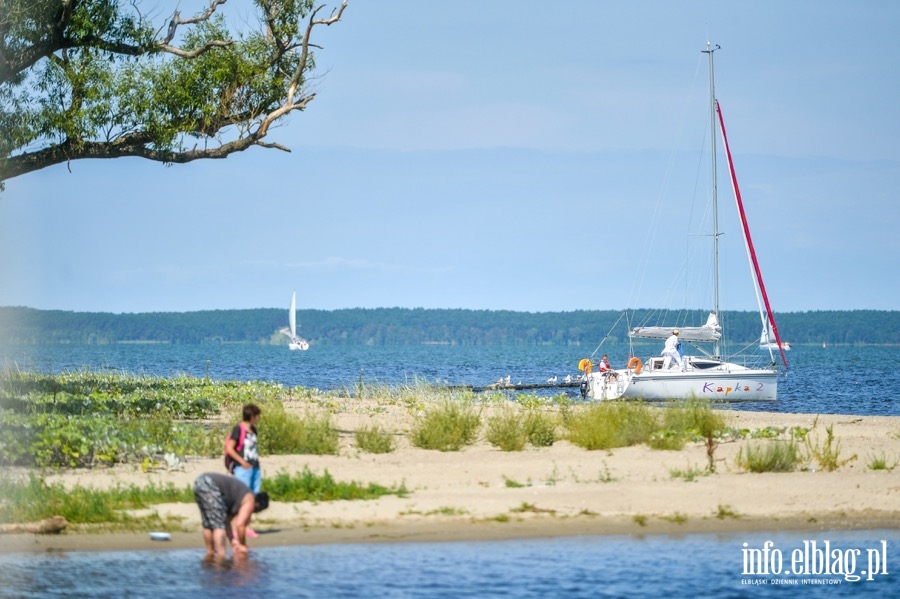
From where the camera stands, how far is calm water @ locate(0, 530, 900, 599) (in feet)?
40.6

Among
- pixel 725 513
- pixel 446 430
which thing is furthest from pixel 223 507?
pixel 446 430

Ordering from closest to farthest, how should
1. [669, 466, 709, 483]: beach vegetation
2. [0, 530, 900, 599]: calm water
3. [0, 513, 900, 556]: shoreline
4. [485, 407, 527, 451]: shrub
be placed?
[0, 530, 900, 599]: calm water
[0, 513, 900, 556]: shoreline
[669, 466, 709, 483]: beach vegetation
[485, 407, 527, 451]: shrub

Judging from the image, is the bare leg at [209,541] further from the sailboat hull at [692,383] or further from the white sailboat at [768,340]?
the white sailboat at [768,340]

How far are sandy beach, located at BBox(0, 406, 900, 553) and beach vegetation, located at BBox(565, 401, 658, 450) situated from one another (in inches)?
25.1

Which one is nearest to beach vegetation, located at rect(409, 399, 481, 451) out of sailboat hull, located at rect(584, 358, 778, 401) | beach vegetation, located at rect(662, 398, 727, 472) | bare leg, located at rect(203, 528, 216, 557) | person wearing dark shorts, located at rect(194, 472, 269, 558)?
beach vegetation, located at rect(662, 398, 727, 472)

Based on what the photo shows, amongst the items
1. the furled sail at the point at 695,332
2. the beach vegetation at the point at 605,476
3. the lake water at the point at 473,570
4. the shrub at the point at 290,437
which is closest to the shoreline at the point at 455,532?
the lake water at the point at 473,570

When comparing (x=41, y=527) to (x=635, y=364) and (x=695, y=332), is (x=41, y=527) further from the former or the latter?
(x=695, y=332)

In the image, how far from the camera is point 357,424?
26156 millimetres

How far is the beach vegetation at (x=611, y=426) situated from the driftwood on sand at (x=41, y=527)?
388 inches

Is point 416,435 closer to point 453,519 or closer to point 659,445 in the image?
point 659,445

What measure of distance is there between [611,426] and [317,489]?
24.3ft

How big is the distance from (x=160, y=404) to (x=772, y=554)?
15051 millimetres

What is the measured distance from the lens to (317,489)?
1623cm

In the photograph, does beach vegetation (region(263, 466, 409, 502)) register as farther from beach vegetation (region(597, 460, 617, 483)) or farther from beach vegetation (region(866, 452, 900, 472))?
beach vegetation (region(866, 452, 900, 472))
